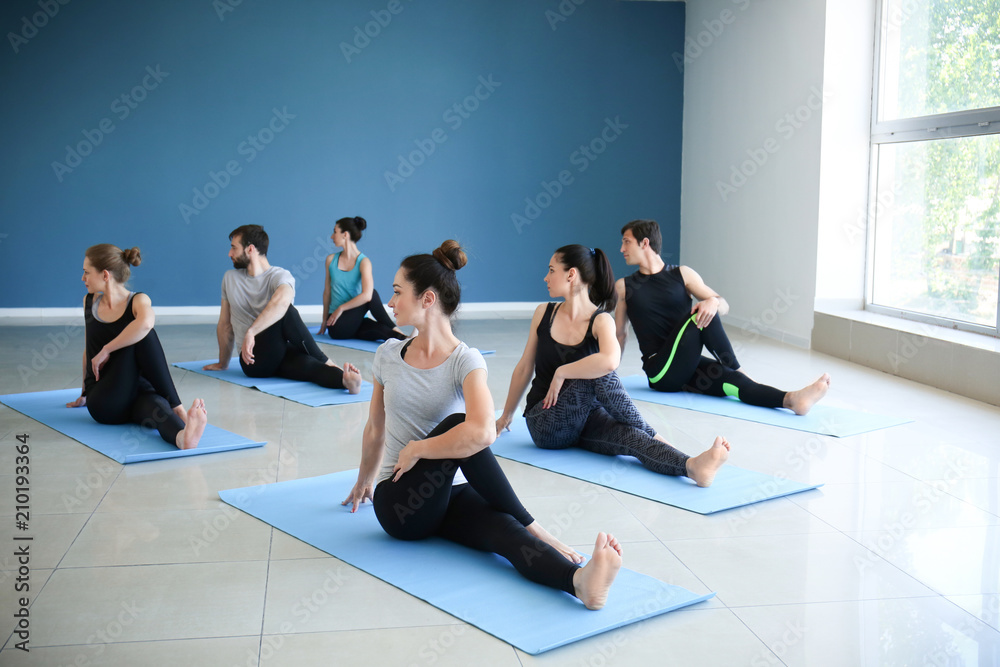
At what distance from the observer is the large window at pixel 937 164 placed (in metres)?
4.91

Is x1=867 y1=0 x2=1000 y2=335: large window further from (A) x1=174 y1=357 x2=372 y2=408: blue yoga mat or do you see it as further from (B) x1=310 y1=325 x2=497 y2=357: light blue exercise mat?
(A) x1=174 y1=357 x2=372 y2=408: blue yoga mat

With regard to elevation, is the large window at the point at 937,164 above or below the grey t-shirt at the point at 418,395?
above

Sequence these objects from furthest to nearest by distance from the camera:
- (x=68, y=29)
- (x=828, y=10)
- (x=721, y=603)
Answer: (x=68, y=29), (x=828, y=10), (x=721, y=603)

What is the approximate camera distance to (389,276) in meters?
8.12

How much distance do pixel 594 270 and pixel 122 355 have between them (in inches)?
77.0

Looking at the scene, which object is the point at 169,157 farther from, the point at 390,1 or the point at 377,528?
the point at 377,528

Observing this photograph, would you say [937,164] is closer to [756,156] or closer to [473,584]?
[756,156]

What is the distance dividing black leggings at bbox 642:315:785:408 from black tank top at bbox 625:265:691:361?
10 centimetres

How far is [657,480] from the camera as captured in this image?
309 centimetres

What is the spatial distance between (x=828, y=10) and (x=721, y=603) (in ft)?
16.4

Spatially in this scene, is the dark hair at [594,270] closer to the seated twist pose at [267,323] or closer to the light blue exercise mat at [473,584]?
the light blue exercise mat at [473,584]

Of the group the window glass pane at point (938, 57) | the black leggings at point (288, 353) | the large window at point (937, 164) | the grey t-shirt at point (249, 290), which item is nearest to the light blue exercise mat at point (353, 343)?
the black leggings at point (288, 353)

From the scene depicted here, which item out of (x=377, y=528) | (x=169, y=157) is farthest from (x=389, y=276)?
(x=377, y=528)

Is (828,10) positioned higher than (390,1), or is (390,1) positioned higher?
(390,1)
